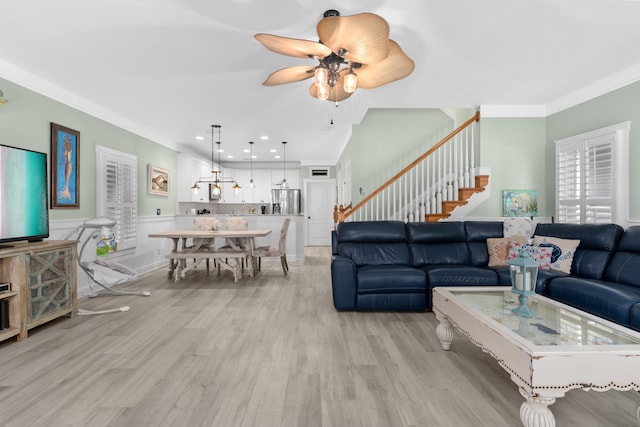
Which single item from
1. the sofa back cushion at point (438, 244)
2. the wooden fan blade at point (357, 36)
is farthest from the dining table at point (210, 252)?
the wooden fan blade at point (357, 36)

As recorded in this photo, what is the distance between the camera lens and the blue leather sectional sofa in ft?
9.16

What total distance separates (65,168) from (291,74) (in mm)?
3297

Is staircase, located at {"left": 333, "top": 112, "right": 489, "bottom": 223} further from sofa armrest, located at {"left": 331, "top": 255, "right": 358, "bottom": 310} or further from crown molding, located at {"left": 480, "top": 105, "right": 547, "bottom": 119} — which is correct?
sofa armrest, located at {"left": 331, "top": 255, "right": 358, "bottom": 310}

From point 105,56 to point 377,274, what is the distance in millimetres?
3527

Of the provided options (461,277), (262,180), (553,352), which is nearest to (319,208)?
(262,180)

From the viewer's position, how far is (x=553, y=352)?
1.46 m

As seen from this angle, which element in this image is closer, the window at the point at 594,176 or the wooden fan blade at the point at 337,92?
the wooden fan blade at the point at 337,92

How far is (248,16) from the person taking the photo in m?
2.49

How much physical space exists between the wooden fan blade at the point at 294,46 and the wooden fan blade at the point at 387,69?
0.44 meters

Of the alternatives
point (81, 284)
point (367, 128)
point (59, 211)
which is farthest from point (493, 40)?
point (81, 284)

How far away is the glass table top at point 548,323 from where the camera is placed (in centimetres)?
162

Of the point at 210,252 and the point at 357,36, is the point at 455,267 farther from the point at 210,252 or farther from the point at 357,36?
the point at 210,252

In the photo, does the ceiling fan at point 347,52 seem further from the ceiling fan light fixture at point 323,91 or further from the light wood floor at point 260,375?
the light wood floor at point 260,375

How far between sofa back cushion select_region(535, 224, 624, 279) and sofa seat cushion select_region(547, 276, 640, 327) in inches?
14.9
